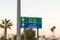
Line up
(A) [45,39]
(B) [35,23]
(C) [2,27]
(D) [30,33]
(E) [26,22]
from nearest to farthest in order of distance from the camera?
(E) [26,22], (B) [35,23], (A) [45,39], (D) [30,33], (C) [2,27]

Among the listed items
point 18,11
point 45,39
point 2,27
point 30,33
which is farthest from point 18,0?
point 2,27

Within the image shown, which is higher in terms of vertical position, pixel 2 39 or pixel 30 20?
pixel 30 20

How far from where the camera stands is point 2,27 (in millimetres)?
62500

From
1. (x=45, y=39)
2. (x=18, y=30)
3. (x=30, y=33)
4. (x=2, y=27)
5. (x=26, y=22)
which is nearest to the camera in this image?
(x=18, y=30)

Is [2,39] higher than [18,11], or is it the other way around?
[18,11]

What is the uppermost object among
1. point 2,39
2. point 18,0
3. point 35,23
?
point 18,0

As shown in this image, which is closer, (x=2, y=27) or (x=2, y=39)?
(x=2, y=39)

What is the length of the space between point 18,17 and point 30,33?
126 feet

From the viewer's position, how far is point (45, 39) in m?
38.7

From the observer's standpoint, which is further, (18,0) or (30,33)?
(30,33)

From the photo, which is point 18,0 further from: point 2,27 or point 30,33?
point 2,27

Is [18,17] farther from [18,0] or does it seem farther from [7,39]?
[7,39]

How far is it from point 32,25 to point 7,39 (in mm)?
34502

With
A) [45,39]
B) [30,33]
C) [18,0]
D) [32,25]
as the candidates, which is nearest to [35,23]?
[32,25]
